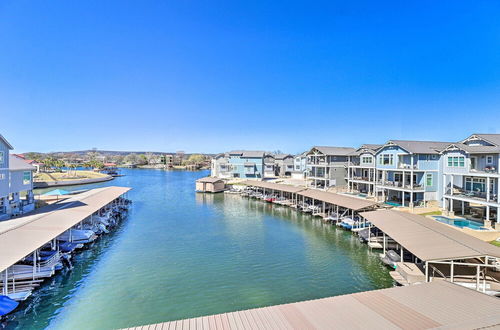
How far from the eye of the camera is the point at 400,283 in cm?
1523

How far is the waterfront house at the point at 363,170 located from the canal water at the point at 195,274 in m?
13.4

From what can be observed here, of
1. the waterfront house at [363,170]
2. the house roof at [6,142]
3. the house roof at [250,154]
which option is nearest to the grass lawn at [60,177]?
the house roof at [250,154]

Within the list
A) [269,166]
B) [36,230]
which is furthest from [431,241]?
[269,166]

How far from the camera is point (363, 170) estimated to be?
44.5 meters

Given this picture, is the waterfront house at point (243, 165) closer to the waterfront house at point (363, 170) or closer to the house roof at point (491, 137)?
the waterfront house at point (363, 170)

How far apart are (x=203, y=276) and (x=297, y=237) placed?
12247mm

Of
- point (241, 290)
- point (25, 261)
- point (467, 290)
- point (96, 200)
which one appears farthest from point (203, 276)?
point (96, 200)

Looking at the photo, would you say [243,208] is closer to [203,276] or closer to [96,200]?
[96,200]

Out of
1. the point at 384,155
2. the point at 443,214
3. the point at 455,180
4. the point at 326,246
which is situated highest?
the point at 384,155

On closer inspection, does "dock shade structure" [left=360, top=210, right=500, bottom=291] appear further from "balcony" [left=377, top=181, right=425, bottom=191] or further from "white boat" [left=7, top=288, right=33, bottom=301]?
"white boat" [left=7, top=288, right=33, bottom=301]

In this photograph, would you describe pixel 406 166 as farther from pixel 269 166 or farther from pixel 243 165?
pixel 269 166

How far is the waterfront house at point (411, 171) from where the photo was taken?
3172 centimetres

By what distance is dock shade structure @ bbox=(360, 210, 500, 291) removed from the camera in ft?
43.2

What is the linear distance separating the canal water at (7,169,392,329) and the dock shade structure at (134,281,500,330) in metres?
5.40
